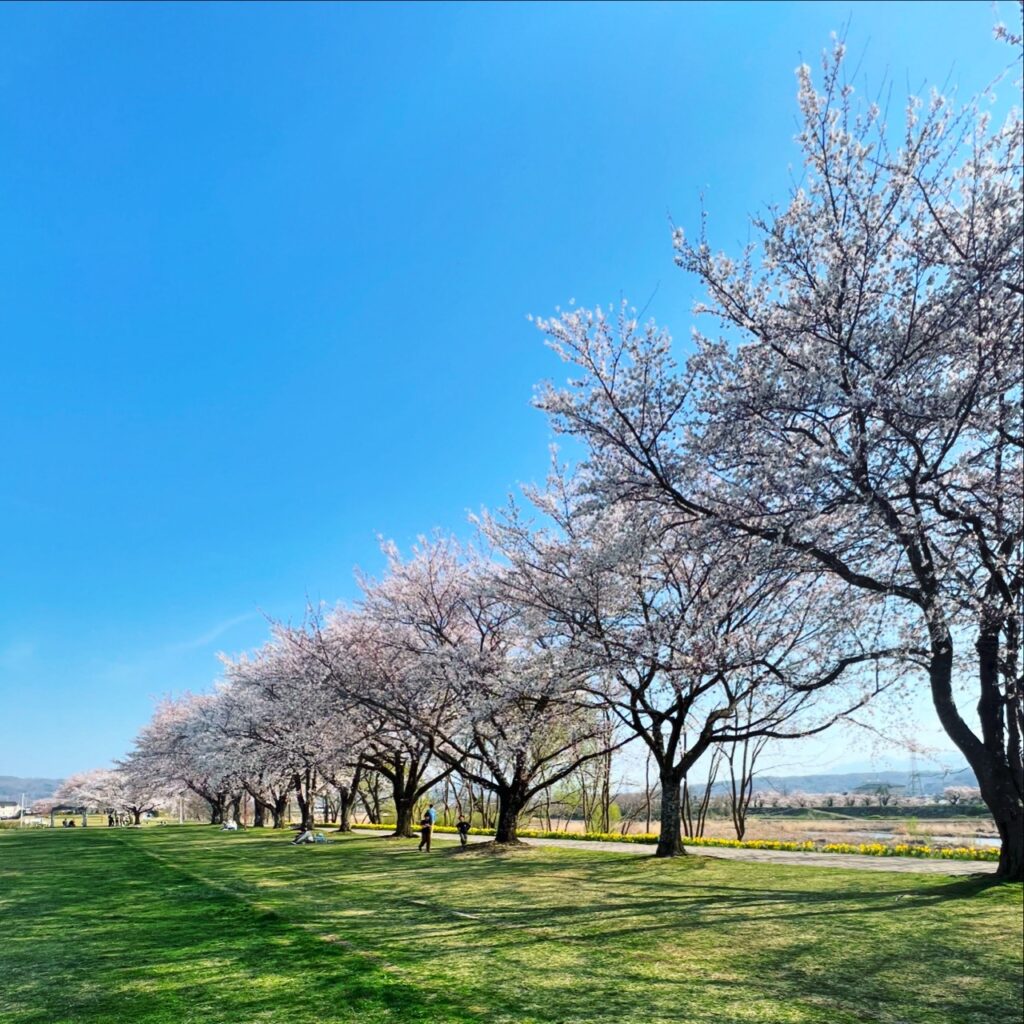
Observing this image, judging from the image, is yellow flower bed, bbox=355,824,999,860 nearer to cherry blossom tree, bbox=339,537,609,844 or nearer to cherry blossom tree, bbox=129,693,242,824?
cherry blossom tree, bbox=339,537,609,844

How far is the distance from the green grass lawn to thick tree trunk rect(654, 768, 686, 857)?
2978mm

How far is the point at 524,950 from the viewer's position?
274 inches

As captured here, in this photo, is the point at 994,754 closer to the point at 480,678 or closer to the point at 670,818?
the point at 670,818

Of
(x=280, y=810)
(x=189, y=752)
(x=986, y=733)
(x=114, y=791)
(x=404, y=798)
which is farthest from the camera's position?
(x=114, y=791)

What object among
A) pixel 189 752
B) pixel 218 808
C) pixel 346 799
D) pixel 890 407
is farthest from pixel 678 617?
pixel 218 808

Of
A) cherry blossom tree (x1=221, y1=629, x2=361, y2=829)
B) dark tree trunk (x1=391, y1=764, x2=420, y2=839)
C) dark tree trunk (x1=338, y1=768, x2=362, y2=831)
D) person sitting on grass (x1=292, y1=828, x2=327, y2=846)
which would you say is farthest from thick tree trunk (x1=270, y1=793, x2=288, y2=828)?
dark tree trunk (x1=391, y1=764, x2=420, y2=839)

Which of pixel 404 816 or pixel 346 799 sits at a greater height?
pixel 404 816

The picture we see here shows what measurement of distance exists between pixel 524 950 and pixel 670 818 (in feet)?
31.0

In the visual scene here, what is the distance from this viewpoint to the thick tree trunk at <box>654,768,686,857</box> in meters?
15.2

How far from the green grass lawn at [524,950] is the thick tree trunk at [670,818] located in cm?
298

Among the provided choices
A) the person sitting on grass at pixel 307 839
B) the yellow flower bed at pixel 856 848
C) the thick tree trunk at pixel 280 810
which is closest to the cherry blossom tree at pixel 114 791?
the thick tree trunk at pixel 280 810

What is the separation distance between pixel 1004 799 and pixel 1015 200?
677 cm

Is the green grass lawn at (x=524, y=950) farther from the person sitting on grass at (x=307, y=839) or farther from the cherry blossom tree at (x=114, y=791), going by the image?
the cherry blossom tree at (x=114, y=791)

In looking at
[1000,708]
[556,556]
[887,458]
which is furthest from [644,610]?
[887,458]
